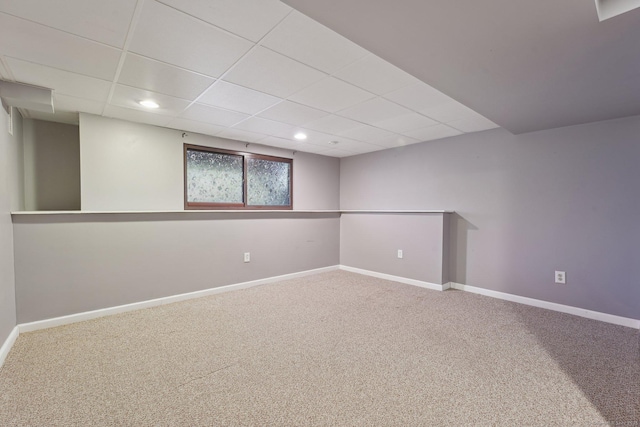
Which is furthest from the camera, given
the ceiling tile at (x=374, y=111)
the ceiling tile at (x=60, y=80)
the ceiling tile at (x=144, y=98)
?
the ceiling tile at (x=374, y=111)

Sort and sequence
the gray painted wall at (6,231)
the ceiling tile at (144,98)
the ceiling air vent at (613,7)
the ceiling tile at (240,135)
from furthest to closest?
the ceiling tile at (240,135) → the ceiling tile at (144,98) → the gray painted wall at (6,231) → the ceiling air vent at (613,7)

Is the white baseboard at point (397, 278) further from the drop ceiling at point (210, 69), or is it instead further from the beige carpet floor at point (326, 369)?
the drop ceiling at point (210, 69)

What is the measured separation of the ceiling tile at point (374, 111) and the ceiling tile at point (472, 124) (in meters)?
0.78

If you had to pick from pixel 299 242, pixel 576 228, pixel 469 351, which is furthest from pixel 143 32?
pixel 576 228

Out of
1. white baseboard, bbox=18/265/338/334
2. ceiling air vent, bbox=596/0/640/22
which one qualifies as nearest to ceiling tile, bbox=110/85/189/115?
white baseboard, bbox=18/265/338/334

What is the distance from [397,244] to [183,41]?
3615 mm

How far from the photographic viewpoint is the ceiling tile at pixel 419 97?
92.3 inches

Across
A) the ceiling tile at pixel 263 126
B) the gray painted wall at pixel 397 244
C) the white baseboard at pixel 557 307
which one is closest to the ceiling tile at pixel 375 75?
the ceiling tile at pixel 263 126

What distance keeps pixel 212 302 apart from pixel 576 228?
4.05 meters

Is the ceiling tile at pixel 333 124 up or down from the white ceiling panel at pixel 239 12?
down

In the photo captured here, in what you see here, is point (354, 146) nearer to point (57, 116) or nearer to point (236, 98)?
point (236, 98)

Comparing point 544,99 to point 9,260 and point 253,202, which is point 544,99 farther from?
point 9,260

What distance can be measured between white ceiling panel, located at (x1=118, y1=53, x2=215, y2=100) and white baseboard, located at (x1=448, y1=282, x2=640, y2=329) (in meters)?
3.81

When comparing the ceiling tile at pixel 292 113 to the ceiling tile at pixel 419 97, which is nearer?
the ceiling tile at pixel 419 97
